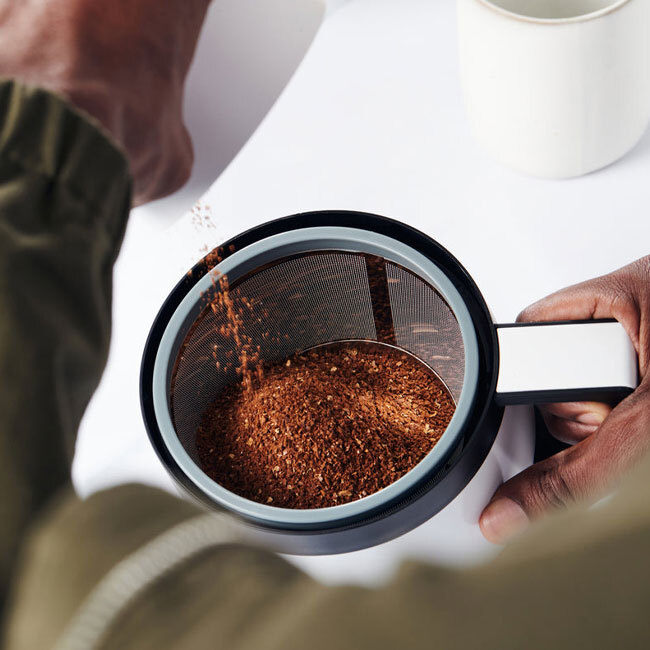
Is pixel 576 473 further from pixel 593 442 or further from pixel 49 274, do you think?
pixel 49 274

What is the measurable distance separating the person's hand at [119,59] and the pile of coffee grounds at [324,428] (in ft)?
0.59

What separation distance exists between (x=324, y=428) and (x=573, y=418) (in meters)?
0.17

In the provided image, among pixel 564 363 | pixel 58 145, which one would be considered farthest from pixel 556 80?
pixel 58 145

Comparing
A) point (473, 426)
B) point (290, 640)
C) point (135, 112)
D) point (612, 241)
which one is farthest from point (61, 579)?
point (612, 241)

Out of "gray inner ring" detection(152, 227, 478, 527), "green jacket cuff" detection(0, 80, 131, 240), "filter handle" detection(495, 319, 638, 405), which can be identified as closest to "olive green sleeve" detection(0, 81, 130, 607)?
"green jacket cuff" detection(0, 80, 131, 240)

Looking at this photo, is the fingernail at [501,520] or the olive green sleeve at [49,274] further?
the fingernail at [501,520]

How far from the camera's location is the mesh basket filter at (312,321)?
16.7 inches

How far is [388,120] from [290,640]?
1.80ft

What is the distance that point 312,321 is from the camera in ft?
1.57

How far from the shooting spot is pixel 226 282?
0.43 metres

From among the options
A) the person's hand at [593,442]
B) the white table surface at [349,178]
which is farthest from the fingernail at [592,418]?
the white table surface at [349,178]

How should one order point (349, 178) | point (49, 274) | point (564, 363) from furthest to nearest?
point (349, 178), point (564, 363), point (49, 274)

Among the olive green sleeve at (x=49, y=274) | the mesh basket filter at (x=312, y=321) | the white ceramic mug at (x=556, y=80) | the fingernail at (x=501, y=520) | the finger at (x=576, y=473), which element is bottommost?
the fingernail at (x=501, y=520)

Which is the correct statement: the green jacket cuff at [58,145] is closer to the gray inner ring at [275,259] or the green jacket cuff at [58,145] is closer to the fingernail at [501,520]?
the gray inner ring at [275,259]
